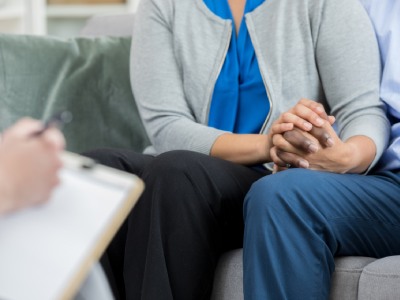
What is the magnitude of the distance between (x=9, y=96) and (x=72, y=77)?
161mm

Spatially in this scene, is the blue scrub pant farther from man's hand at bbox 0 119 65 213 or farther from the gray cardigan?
man's hand at bbox 0 119 65 213

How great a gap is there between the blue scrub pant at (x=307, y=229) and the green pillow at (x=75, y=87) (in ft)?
2.13

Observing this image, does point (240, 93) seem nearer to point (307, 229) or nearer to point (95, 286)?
point (307, 229)

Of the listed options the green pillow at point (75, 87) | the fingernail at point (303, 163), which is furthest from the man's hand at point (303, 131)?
the green pillow at point (75, 87)

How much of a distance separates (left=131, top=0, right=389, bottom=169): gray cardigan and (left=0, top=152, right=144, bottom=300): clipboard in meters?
0.93

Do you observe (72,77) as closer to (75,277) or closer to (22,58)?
(22,58)

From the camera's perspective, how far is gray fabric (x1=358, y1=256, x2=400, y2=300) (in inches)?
54.2

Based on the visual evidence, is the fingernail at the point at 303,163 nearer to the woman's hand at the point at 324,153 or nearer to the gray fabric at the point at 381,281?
the woman's hand at the point at 324,153

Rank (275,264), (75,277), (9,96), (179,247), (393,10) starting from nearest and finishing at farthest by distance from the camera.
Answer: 1. (75,277)
2. (275,264)
3. (179,247)
4. (393,10)
5. (9,96)

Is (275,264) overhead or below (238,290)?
overhead

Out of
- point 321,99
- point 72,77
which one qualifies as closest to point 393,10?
point 321,99

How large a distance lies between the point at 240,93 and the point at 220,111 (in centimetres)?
6

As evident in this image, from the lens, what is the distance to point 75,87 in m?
2.01

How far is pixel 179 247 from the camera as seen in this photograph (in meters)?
1.49
